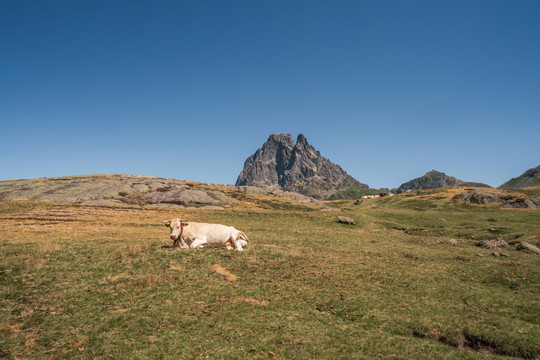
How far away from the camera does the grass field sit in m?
9.77

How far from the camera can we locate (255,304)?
42.8ft

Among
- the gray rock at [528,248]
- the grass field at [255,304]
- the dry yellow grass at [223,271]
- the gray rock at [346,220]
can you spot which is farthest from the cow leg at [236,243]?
the gray rock at [346,220]

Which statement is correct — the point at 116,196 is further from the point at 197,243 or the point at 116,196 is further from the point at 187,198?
the point at 197,243

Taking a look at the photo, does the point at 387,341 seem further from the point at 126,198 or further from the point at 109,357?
the point at 126,198

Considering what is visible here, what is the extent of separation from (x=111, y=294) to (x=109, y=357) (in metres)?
4.63

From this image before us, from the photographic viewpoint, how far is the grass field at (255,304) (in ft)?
32.1

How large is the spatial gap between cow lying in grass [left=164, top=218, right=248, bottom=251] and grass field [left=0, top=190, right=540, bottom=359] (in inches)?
44.0

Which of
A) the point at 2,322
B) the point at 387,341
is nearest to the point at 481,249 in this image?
the point at 387,341

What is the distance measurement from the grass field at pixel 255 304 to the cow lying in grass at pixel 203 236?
1.12m

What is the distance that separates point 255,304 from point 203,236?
10.5 meters

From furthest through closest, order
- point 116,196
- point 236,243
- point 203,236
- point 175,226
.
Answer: point 116,196, point 203,236, point 236,243, point 175,226

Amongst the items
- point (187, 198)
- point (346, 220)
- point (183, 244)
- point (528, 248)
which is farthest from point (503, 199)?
point (183, 244)

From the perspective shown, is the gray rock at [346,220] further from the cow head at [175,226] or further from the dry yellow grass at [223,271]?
the dry yellow grass at [223,271]

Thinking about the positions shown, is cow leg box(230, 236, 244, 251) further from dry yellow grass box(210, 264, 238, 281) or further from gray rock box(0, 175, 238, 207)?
gray rock box(0, 175, 238, 207)
